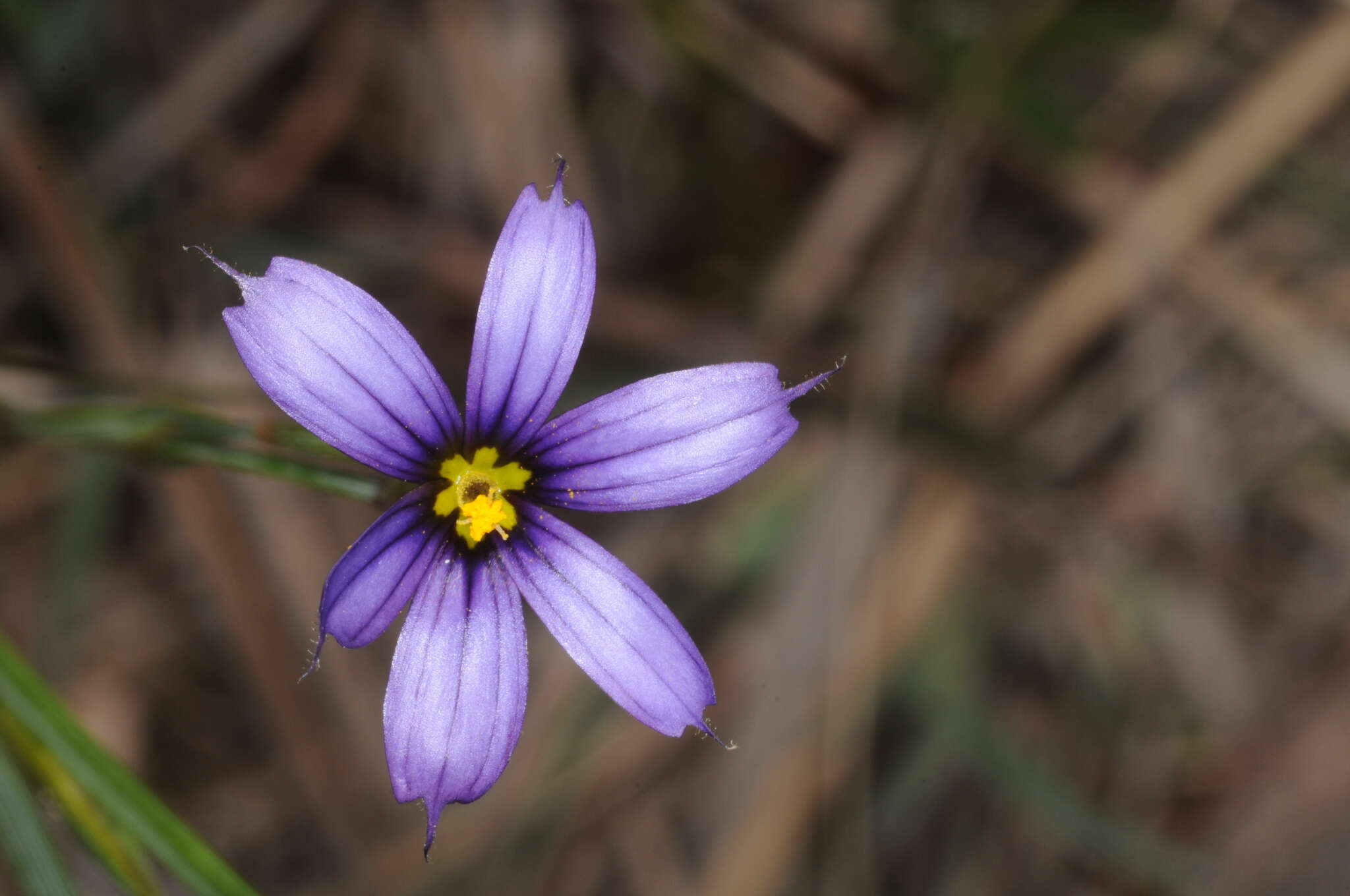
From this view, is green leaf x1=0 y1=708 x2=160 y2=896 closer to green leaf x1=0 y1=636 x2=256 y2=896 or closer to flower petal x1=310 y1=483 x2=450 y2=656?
green leaf x1=0 y1=636 x2=256 y2=896

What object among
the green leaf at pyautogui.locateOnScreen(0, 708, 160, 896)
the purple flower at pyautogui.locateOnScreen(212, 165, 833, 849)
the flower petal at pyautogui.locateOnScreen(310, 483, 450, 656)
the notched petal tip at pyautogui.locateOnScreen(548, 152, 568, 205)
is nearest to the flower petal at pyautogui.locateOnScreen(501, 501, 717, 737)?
the purple flower at pyautogui.locateOnScreen(212, 165, 833, 849)

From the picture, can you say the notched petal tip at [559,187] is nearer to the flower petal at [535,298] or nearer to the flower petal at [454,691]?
the flower petal at [535,298]

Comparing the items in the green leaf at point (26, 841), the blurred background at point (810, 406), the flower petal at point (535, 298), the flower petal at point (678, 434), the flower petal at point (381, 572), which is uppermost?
the blurred background at point (810, 406)

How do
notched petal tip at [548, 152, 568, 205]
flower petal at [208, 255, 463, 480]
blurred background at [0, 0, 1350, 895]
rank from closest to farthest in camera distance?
flower petal at [208, 255, 463, 480], notched petal tip at [548, 152, 568, 205], blurred background at [0, 0, 1350, 895]

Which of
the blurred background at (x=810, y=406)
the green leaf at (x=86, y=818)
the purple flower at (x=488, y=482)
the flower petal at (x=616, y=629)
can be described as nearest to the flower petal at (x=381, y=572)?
the purple flower at (x=488, y=482)

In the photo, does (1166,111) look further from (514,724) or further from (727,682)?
(514,724)
